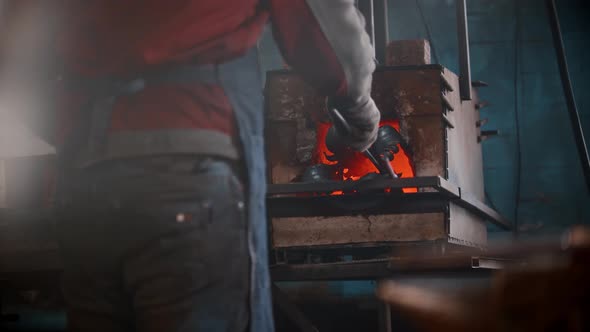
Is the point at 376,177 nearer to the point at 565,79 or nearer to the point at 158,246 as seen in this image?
the point at 565,79

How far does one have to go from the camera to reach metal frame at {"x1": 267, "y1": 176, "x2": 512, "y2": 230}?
3639mm

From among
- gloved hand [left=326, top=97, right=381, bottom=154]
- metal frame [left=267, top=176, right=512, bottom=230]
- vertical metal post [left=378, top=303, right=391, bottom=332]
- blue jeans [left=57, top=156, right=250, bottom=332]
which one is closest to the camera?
blue jeans [left=57, top=156, right=250, bottom=332]

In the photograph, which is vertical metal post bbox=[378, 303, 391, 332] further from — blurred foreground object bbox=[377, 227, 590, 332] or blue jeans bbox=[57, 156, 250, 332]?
blurred foreground object bbox=[377, 227, 590, 332]

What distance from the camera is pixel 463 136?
4684 mm

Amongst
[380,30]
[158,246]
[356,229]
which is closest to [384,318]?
[356,229]

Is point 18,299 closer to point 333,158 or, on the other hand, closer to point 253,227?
point 333,158

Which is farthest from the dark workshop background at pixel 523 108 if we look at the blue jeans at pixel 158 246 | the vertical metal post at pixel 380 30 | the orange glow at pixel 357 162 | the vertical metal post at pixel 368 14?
the blue jeans at pixel 158 246

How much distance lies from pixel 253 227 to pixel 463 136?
3375 mm

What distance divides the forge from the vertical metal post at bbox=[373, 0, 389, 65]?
0.86m

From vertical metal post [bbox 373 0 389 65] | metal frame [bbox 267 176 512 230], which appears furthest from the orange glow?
vertical metal post [bbox 373 0 389 65]

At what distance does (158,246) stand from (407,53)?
3257 millimetres

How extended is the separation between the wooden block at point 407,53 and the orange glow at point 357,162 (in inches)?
18.9

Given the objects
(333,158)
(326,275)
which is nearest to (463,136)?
(333,158)

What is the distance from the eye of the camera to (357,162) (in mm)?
4172
